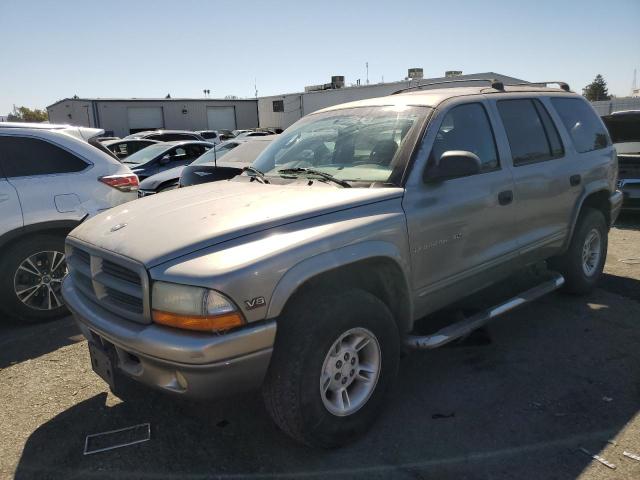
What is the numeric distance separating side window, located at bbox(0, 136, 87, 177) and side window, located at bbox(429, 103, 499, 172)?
3.55m

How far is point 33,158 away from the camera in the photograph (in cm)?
486

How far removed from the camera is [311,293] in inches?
105

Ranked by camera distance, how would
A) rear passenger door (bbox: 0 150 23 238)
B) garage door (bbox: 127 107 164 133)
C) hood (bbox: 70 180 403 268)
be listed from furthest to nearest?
garage door (bbox: 127 107 164 133), rear passenger door (bbox: 0 150 23 238), hood (bbox: 70 180 403 268)

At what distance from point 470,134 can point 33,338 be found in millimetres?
4027

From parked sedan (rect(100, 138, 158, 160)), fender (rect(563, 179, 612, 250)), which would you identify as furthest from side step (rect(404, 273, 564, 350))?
parked sedan (rect(100, 138, 158, 160))

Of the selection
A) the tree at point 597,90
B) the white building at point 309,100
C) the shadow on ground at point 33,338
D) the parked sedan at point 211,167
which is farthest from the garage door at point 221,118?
the tree at point 597,90

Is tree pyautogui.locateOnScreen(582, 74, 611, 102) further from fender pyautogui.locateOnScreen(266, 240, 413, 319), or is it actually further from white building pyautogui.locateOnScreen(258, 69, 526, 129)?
fender pyautogui.locateOnScreen(266, 240, 413, 319)

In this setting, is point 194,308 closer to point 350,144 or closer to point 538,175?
point 350,144

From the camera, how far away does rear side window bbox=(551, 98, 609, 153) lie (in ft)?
15.2

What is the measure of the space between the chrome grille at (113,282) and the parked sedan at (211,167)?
12.2 feet

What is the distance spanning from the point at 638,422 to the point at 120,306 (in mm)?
3012

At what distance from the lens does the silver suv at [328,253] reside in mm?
2365

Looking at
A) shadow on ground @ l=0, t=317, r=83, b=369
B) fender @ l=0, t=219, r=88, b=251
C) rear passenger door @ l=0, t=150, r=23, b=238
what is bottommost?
shadow on ground @ l=0, t=317, r=83, b=369

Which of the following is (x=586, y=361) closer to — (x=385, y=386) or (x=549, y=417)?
(x=549, y=417)
